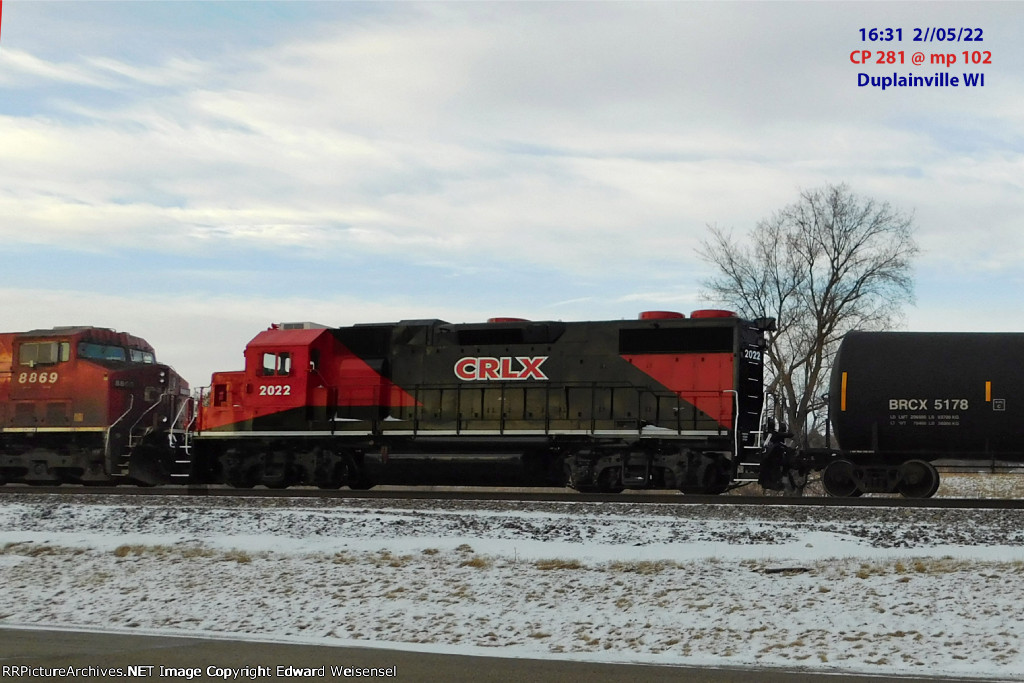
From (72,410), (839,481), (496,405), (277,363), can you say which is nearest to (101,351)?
(72,410)

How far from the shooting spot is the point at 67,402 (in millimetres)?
23984

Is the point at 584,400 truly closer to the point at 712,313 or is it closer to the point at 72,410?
the point at 712,313

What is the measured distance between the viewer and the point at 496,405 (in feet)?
67.4

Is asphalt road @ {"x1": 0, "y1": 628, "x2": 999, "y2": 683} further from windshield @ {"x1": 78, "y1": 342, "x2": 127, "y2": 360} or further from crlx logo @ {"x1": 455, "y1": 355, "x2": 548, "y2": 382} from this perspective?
windshield @ {"x1": 78, "y1": 342, "x2": 127, "y2": 360}

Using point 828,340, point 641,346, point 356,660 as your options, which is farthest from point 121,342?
point 828,340

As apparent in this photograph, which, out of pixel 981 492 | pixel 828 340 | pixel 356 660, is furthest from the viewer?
pixel 828 340

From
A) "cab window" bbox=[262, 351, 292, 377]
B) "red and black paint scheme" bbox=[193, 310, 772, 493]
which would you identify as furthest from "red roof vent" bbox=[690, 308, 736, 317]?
"cab window" bbox=[262, 351, 292, 377]

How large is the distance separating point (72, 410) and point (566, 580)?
52.5ft

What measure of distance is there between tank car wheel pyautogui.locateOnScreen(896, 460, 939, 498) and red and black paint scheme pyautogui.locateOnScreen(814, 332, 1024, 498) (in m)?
0.02

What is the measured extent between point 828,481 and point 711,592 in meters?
8.15

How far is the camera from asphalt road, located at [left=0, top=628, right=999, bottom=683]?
845 centimetres

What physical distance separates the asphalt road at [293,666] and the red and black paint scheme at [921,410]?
10.5m

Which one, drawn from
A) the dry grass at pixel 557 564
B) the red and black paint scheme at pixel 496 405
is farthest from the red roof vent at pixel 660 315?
the dry grass at pixel 557 564

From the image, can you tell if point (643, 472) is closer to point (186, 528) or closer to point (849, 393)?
point (849, 393)
